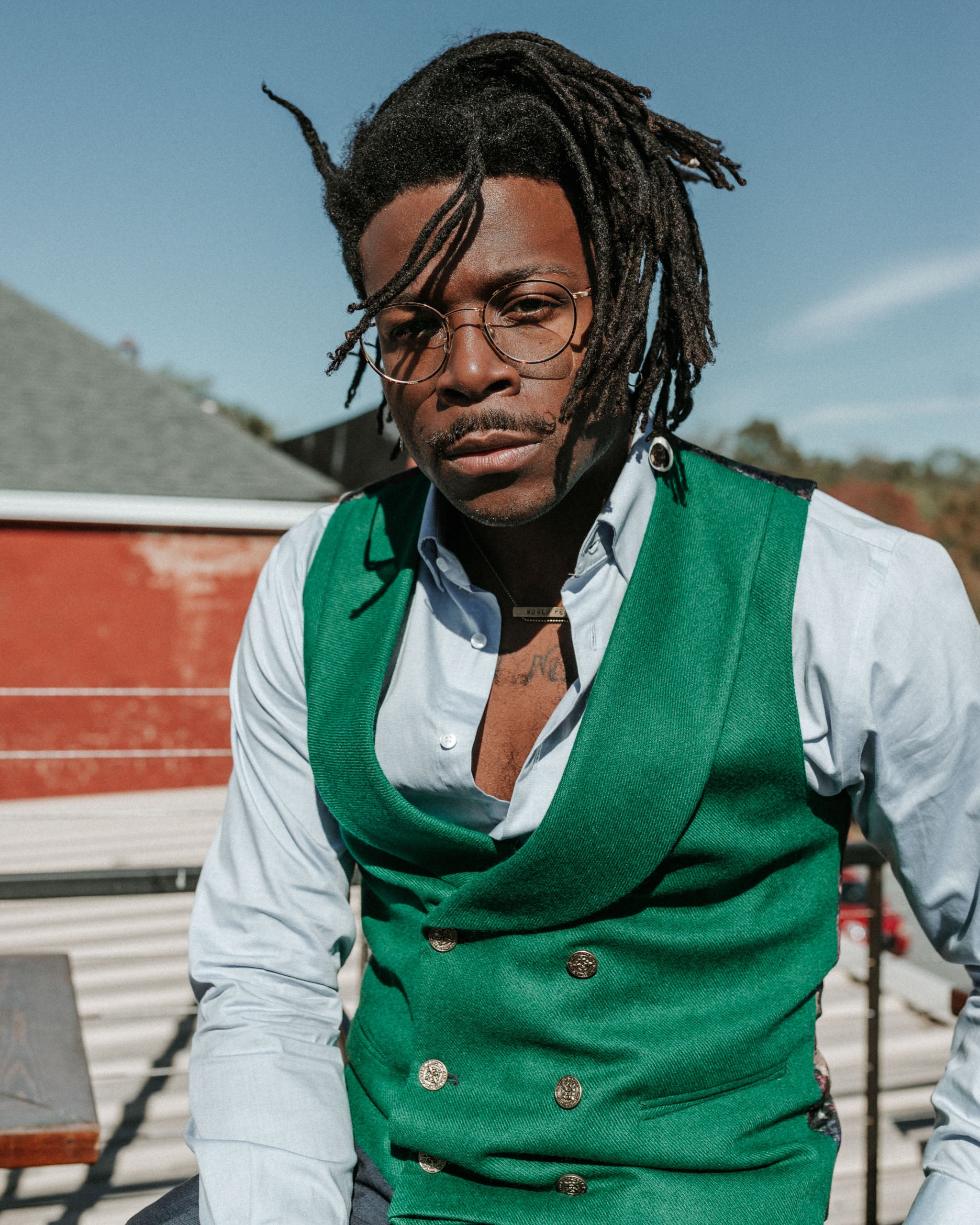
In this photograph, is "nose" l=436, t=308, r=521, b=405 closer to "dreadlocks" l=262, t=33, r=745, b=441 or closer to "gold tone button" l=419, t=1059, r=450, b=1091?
"dreadlocks" l=262, t=33, r=745, b=441

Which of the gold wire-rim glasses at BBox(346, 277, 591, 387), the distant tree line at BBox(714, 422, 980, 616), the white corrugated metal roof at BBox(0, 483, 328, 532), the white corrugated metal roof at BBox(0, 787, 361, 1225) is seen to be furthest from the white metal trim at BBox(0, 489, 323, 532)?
the distant tree line at BBox(714, 422, 980, 616)

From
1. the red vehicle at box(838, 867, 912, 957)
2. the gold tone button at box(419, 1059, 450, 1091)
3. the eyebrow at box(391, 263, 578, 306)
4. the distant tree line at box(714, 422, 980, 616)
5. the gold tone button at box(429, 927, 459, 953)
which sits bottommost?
the red vehicle at box(838, 867, 912, 957)

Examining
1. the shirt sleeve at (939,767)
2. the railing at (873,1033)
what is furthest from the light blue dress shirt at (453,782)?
the railing at (873,1033)

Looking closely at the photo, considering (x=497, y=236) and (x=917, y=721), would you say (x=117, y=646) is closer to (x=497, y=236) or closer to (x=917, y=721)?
(x=497, y=236)

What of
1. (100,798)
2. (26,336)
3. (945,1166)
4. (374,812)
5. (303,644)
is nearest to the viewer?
(945,1166)

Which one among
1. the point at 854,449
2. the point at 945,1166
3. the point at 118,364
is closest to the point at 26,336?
the point at 118,364

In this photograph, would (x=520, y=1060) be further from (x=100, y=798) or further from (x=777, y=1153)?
(x=100, y=798)

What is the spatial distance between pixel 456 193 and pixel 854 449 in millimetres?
52733

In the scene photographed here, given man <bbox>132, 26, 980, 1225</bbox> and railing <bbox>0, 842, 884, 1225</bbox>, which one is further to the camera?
railing <bbox>0, 842, 884, 1225</bbox>

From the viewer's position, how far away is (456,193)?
52.8 inches

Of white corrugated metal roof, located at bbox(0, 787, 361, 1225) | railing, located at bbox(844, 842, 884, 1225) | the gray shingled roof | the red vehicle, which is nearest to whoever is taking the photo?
railing, located at bbox(844, 842, 884, 1225)

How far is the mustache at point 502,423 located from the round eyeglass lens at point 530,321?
0.24 ft

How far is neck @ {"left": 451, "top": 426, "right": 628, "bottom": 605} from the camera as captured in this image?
1.56m

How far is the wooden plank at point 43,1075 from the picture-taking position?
1612mm
